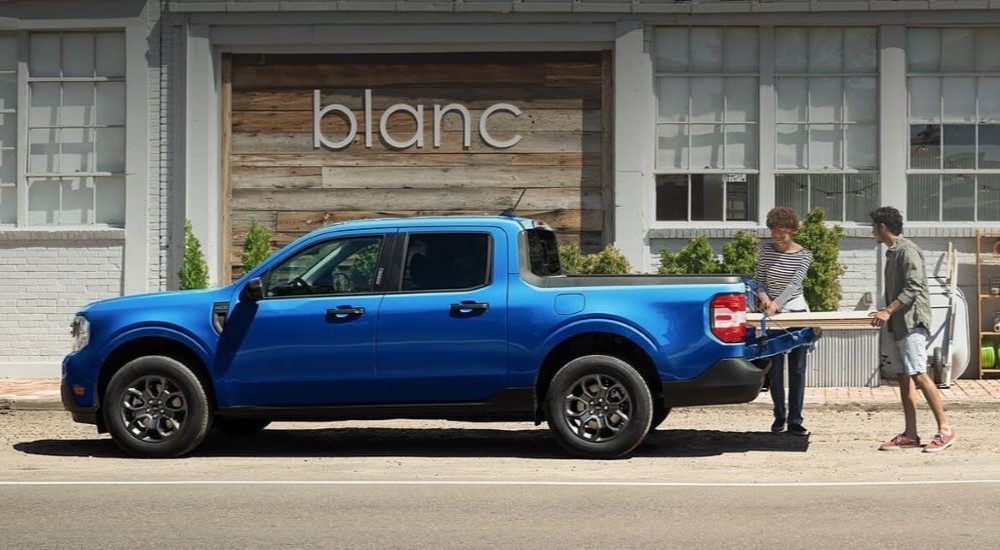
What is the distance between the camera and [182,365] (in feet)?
36.0

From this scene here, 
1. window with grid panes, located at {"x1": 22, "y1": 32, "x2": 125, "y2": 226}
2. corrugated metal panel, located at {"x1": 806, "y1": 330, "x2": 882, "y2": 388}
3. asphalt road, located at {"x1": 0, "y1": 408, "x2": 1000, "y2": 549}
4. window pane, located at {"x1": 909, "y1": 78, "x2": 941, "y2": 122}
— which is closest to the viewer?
asphalt road, located at {"x1": 0, "y1": 408, "x2": 1000, "y2": 549}

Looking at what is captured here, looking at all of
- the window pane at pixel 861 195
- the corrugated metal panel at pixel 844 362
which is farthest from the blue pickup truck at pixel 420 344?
the window pane at pixel 861 195

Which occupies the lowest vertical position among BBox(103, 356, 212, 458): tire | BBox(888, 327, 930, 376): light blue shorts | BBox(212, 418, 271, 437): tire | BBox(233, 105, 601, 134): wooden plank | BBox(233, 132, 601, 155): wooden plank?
BBox(212, 418, 271, 437): tire

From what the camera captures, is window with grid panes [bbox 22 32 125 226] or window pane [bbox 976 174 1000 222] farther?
window with grid panes [bbox 22 32 125 226]

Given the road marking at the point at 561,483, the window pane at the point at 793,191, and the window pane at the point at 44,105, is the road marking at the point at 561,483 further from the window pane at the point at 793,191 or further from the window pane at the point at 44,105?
the window pane at the point at 44,105

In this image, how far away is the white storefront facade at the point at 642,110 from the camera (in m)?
17.0

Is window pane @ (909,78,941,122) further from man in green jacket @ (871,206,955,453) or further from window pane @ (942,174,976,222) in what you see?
man in green jacket @ (871,206,955,453)

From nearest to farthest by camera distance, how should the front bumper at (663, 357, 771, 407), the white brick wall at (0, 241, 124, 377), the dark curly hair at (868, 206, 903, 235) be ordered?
the front bumper at (663, 357, 771, 407)
the dark curly hair at (868, 206, 903, 235)
the white brick wall at (0, 241, 124, 377)

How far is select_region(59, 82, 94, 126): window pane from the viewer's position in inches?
690

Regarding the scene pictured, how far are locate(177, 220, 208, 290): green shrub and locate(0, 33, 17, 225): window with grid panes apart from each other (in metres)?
2.14

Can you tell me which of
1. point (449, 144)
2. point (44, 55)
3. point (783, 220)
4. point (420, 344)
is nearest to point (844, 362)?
point (783, 220)

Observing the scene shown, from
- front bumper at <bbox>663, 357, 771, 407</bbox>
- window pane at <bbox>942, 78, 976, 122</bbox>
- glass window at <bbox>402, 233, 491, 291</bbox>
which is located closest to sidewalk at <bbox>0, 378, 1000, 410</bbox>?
window pane at <bbox>942, 78, 976, 122</bbox>

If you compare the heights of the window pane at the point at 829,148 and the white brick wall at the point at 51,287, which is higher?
the window pane at the point at 829,148

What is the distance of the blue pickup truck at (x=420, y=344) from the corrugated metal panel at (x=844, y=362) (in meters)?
4.79
